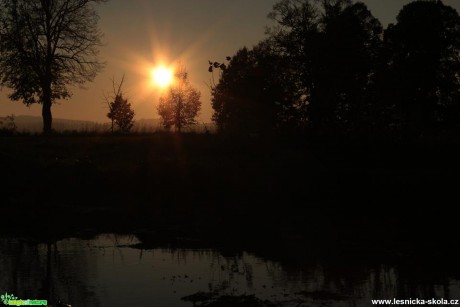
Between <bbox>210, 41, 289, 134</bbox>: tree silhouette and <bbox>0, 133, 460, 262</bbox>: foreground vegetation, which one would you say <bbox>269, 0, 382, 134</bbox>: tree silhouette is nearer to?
<bbox>210, 41, 289, 134</bbox>: tree silhouette

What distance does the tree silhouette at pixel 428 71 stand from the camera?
1745 inches

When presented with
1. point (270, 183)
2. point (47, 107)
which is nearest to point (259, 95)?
point (47, 107)

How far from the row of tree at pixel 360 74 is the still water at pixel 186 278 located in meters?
27.3

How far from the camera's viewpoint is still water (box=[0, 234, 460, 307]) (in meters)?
12.0

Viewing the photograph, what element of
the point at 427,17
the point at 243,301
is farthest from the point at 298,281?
the point at 427,17

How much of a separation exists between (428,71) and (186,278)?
36.1 meters

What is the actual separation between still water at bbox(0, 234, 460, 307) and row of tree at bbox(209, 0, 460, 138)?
89.7 feet

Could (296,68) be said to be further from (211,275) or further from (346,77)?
(211,275)

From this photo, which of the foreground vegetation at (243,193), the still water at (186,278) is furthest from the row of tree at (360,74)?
the still water at (186,278)

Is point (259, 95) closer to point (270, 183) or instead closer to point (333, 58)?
point (333, 58)

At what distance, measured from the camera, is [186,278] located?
13.5m

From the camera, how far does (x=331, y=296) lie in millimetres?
12023

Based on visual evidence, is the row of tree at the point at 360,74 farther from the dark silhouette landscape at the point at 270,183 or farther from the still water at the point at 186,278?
the still water at the point at 186,278

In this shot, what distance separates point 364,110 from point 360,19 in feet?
29.0
